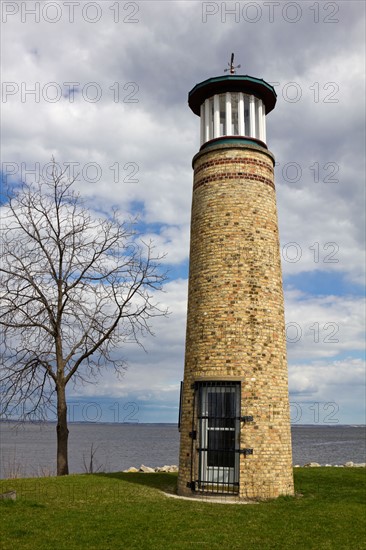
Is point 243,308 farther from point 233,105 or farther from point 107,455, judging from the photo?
point 107,455

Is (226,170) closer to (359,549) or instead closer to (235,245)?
(235,245)

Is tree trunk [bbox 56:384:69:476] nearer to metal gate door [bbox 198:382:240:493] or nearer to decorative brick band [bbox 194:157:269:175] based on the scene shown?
metal gate door [bbox 198:382:240:493]

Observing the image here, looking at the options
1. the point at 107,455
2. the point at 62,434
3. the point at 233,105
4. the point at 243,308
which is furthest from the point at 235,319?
the point at 107,455

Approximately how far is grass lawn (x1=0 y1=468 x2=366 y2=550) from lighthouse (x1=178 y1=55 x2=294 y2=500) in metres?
1.18

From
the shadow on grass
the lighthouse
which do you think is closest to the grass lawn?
the shadow on grass

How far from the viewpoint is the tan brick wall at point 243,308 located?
45.4 ft

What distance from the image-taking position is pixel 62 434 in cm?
2050

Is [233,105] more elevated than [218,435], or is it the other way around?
[233,105]

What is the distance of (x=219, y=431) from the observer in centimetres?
1418

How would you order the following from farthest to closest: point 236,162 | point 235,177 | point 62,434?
1. point 62,434
2. point 236,162
3. point 235,177

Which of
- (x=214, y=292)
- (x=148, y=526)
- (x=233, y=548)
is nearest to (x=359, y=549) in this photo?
(x=233, y=548)

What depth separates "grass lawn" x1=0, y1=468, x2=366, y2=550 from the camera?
9195mm

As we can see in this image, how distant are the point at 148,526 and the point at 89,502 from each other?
2.74m

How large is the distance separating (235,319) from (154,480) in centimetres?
658
